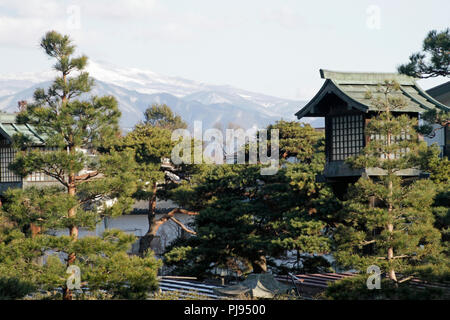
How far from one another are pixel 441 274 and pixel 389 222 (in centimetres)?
196

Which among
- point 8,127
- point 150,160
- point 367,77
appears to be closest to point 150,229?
point 150,160

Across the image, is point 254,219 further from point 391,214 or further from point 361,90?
point 391,214

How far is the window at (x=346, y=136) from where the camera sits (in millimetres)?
20766

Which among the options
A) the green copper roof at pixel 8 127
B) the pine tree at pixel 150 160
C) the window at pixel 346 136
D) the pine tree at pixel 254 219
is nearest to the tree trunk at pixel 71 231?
the pine tree at pixel 254 219

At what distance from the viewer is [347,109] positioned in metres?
20.9

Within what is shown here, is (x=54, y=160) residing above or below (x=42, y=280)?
above

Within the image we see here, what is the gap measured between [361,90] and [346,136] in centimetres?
139

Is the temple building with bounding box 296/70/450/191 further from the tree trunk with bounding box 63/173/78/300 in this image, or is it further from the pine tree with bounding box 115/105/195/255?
the pine tree with bounding box 115/105/195/255

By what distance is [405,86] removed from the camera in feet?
70.8

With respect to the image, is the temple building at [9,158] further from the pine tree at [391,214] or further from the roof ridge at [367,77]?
the pine tree at [391,214]

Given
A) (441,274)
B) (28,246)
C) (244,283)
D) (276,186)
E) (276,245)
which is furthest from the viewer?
(276,186)

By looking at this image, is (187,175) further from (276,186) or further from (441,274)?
(441,274)

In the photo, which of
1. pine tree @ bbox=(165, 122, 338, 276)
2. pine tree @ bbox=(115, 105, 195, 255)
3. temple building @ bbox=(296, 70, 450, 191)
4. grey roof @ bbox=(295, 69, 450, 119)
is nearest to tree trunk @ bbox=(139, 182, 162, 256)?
pine tree @ bbox=(115, 105, 195, 255)
